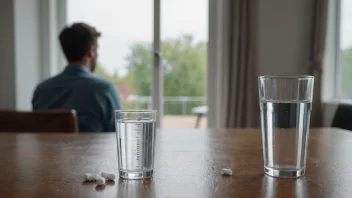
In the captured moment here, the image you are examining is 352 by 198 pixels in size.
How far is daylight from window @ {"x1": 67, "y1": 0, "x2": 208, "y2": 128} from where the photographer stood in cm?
356

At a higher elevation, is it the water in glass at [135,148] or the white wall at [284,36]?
the white wall at [284,36]

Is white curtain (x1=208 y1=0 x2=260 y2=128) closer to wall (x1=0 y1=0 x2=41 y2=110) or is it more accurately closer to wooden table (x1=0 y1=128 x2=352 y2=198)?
wall (x1=0 y1=0 x2=41 y2=110)

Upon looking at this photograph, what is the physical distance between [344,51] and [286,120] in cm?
288

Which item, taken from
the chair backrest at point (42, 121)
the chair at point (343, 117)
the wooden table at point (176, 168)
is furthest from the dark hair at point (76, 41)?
the chair at point (343, 117)

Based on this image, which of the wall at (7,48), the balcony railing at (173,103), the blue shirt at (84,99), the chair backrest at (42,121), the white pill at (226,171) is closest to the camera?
the white pill at (226,171)

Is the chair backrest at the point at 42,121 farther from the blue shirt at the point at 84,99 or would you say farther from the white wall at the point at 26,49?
the white wall at the point at 26,49

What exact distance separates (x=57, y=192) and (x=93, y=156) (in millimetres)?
300

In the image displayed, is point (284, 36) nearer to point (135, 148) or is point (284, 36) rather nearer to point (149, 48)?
point (149, 48)

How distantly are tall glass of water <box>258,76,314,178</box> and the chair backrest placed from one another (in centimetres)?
87

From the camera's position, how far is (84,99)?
1868 millimetres

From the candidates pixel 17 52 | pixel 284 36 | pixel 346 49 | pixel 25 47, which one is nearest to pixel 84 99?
pixel 17 52

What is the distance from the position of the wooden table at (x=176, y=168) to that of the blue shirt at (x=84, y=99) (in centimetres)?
63

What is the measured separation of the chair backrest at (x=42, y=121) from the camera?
1.38 meters

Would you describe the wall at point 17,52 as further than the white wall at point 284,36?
No
